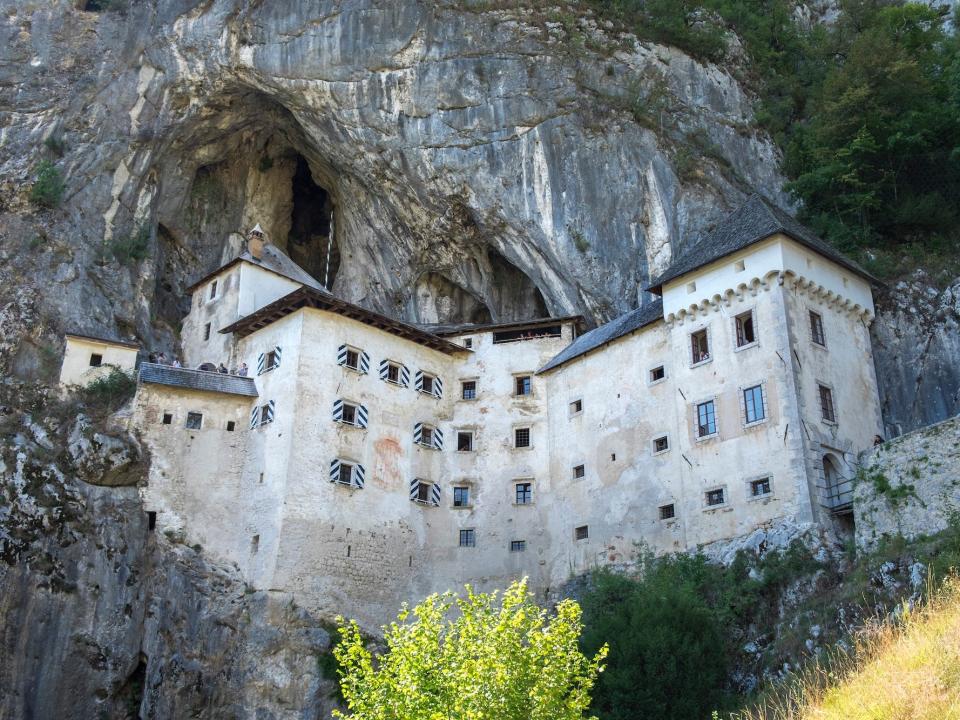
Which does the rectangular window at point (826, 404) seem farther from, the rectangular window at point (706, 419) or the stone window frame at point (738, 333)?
the rectangular window at point (706, 419)

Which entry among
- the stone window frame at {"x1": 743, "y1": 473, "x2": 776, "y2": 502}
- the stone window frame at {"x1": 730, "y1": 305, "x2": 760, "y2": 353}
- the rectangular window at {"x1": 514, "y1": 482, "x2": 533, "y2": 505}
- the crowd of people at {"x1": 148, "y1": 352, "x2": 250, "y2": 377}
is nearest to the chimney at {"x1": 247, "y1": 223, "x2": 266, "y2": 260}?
the crowd of people at {"x1": 148, "y1": 352, "x2": 250, "y2": 377}

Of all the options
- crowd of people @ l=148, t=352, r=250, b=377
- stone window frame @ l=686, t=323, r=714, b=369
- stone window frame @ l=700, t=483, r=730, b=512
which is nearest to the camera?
stone window frame @ l=700, t=483, r=730, b=512

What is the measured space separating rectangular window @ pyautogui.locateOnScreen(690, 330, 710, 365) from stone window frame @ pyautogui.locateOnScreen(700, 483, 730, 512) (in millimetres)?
4626

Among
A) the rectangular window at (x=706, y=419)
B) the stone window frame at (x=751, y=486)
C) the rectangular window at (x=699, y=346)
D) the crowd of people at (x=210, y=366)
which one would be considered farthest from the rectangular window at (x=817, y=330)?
the crowd of people at (x=210, y=366)

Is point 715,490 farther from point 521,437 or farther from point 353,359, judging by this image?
point 353,359

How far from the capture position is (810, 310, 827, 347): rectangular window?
115 feet

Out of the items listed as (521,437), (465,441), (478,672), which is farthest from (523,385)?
(478,672)

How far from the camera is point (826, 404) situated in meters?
34.1

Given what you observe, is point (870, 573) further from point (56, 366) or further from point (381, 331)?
point (56, 366)

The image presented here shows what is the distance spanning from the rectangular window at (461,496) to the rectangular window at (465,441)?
67.1 inches

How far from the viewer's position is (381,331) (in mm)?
41938

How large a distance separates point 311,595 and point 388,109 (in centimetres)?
2324

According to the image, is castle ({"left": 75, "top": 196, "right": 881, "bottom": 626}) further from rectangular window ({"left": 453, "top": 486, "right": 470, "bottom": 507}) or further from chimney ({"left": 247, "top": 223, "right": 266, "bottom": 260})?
chimney ({"left": 247, "top": 223, "right": 266, "bottom": 260})

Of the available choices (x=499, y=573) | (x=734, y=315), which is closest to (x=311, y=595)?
(x=499, y=573)
